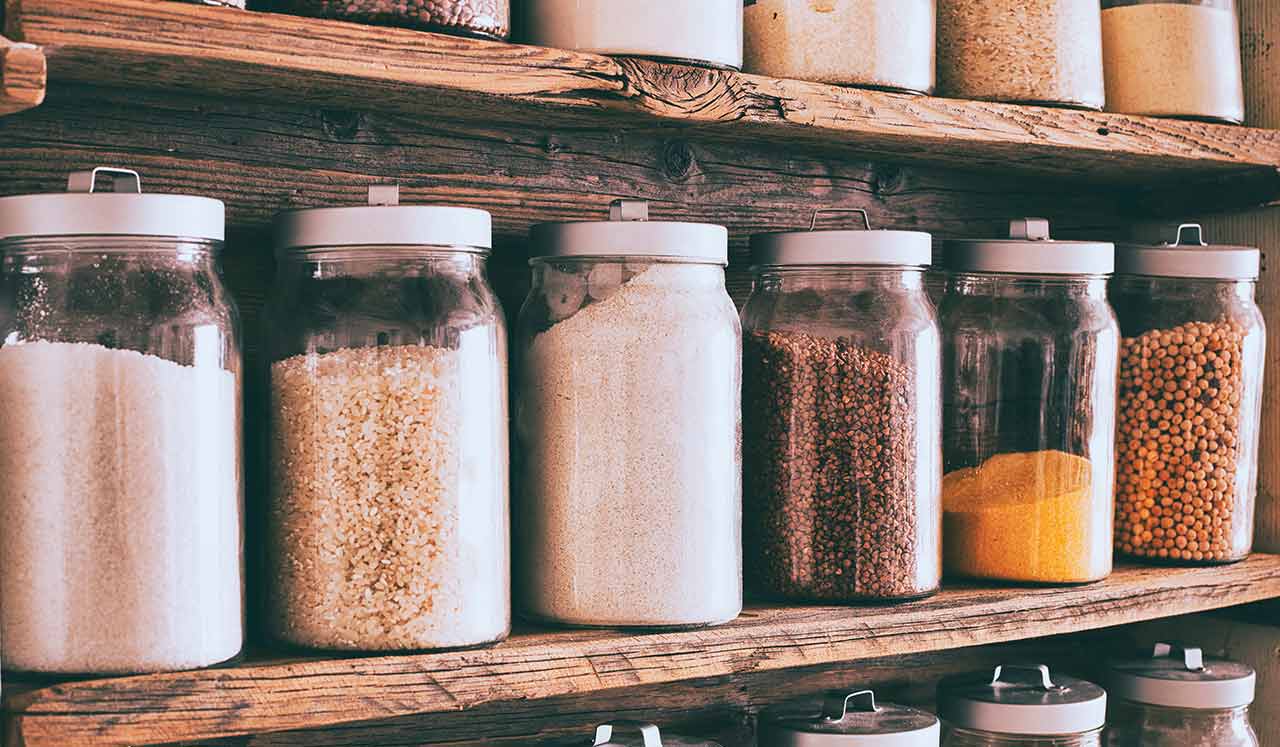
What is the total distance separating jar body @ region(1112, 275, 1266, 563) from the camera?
1.23m

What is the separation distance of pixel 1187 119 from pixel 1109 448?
12.7 inches

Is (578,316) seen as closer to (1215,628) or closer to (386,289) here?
(386,289)

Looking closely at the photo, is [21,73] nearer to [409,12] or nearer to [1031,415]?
[409,12]

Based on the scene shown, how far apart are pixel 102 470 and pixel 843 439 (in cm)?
53

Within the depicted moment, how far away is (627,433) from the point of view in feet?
3.07

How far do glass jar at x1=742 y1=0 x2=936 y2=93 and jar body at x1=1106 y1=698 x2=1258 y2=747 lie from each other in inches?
25.7

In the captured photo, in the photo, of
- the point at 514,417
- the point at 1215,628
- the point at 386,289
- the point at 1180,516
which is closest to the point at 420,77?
the point at 386,289

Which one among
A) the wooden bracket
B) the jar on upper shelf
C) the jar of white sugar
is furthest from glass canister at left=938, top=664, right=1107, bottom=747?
the wooden bracket

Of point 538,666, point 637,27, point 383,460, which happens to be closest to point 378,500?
point 383,460

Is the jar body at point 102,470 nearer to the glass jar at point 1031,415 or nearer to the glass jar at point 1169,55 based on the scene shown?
the glass jar at point 1031,415

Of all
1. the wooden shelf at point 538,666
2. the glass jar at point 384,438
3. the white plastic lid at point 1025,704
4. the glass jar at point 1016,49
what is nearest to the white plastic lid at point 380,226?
the glass jar at point 384,438

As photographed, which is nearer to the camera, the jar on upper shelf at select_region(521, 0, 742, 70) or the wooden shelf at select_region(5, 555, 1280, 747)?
the wooden shelf at select_region(5, 555, 1280, 747)

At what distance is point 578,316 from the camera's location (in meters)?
0.96

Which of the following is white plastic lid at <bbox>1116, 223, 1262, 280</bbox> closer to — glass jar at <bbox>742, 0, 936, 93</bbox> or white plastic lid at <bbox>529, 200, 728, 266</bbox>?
glass jar at <bbox>742, 0, 936, 93</bbox>
